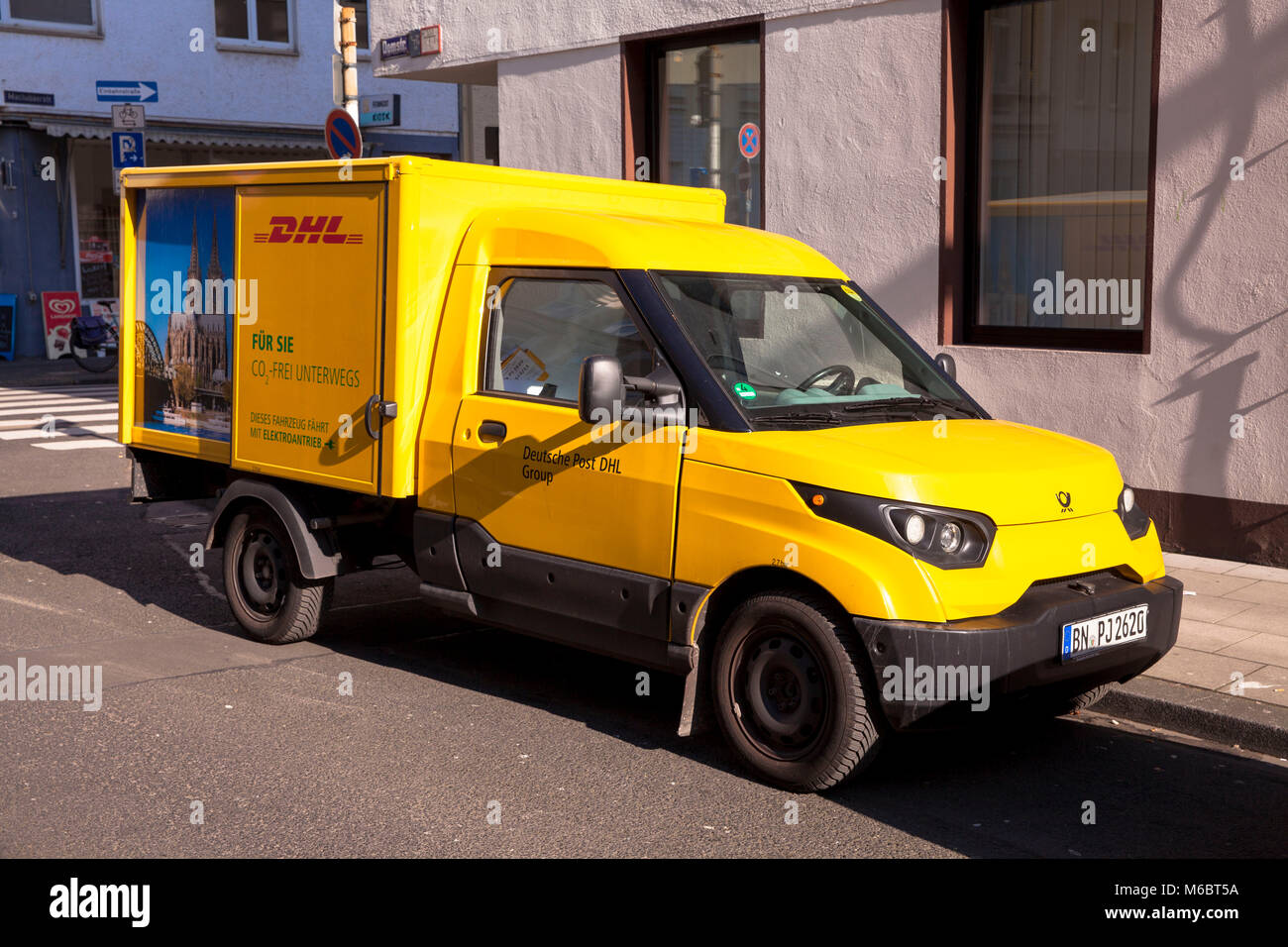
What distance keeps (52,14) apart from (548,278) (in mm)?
23132

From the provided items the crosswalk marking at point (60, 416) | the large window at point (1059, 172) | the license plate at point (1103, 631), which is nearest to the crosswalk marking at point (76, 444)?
the crosswalk marking at point (60, 416)

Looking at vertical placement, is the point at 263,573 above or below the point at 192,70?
below

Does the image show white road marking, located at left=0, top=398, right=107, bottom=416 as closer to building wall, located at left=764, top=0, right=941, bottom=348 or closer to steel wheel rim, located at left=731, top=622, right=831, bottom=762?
building wall, located at left=764, top=0, right=941, bottom=348

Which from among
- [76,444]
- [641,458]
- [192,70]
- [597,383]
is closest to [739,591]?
[641,458]

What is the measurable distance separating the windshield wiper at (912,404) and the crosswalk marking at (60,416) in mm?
Result: 10896

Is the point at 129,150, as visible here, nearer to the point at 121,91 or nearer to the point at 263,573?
the point at 121,91

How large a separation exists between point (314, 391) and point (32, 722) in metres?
1.92

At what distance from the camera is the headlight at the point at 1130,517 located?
18.4 ft

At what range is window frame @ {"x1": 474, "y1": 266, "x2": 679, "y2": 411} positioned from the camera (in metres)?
5.71

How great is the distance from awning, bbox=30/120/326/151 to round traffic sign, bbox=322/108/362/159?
14168 mm

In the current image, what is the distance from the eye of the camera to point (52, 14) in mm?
25578

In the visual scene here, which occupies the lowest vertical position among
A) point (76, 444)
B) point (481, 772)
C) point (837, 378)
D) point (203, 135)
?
point (481, 772)
